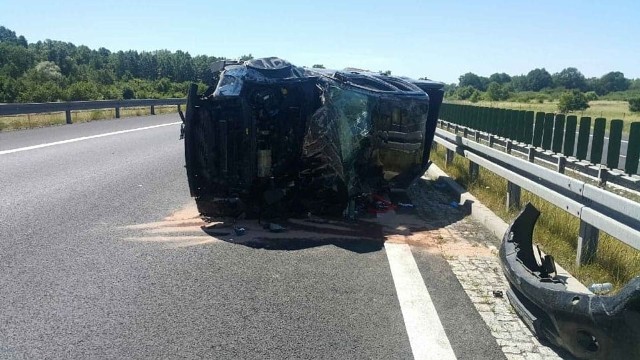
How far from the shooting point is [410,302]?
A: 421cm

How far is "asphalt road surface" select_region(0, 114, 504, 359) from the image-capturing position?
3.41 meters

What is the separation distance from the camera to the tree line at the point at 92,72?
1841 inches

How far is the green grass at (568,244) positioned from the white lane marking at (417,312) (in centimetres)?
134

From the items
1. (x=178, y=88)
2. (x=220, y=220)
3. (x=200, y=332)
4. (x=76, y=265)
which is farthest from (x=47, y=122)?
(x=178, y=88)

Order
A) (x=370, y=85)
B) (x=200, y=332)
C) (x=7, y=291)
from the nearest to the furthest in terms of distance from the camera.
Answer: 1. (x=200, y=332)
2. (x=7, y=291)
3. (x=370, y=85)

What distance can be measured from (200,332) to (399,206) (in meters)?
4.83

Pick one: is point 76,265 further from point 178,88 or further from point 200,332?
point 178,88

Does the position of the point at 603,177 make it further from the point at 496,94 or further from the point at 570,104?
the point at 496,94

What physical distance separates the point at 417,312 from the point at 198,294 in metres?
1.64

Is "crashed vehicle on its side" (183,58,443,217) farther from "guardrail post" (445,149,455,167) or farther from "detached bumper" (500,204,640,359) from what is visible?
"guardrail post" (445,149,455,167)

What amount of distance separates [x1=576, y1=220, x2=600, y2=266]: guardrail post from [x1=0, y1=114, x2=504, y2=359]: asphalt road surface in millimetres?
1156

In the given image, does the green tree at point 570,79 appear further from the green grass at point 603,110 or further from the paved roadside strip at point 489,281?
the paved roadside strip at point 489,281

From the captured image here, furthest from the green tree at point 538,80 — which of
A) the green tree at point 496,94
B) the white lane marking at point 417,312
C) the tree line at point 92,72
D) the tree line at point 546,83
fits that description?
the white lane marking at point 417,312

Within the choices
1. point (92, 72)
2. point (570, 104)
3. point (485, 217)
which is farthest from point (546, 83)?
point (485, 217)
